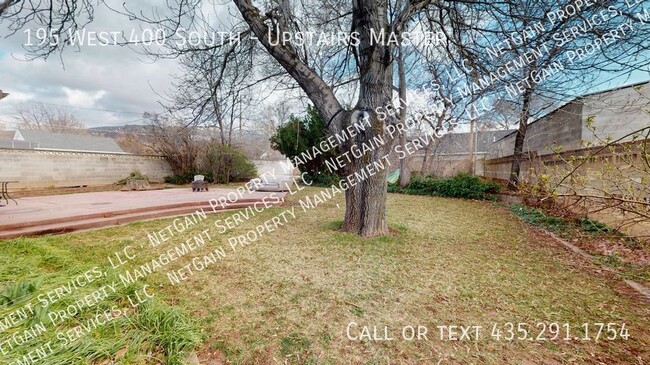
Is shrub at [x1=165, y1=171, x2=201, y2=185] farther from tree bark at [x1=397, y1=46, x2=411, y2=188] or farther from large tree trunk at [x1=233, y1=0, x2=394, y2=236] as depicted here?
large tree trunk at [x1=233, y1=0, x2=394, y2=236]

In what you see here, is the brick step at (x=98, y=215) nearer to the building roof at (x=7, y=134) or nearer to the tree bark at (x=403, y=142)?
the tree bark at (x=403, y=142)

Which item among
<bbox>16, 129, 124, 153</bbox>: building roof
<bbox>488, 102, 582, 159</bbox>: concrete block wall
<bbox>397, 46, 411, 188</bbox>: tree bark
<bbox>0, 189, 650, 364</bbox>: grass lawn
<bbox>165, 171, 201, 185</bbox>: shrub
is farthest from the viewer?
<bbox>16, 129, 124, 153</bbox>: building roof

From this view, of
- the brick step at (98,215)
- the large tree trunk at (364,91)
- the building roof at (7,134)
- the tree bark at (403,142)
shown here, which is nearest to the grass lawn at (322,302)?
the large tree trunk at (364,91)

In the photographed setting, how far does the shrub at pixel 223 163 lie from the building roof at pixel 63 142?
540 inches

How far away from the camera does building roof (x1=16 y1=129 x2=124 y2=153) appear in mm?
18875

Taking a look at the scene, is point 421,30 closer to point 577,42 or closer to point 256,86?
point 577,42

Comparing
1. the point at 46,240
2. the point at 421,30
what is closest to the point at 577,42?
Result: the point at 421,30

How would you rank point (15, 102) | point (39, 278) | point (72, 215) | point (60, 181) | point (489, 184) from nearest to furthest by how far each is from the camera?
point (39, 278), point (72, 215), point (489, 184), point (60, 181), point (15, 102)

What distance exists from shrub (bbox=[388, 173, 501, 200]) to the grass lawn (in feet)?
20.0

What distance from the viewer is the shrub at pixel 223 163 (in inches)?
524

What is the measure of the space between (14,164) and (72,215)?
9520 mm

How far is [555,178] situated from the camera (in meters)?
3.14

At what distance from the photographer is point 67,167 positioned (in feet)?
35.9

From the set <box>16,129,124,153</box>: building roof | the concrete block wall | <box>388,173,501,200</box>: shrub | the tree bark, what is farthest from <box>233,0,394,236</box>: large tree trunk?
<box>16,129,124,153</box>: building roof
